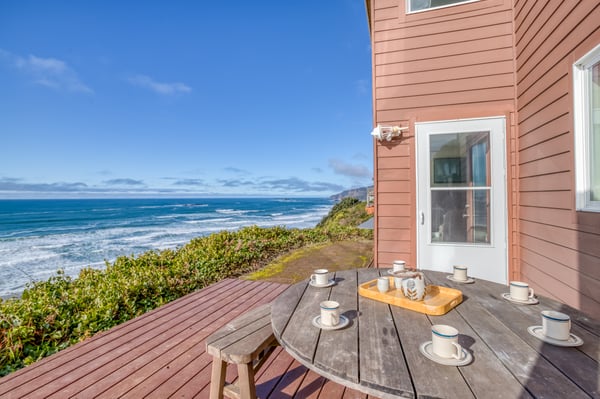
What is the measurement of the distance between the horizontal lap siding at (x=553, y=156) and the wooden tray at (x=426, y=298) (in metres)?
1.14

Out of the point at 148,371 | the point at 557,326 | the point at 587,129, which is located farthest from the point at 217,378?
the point at 587,129

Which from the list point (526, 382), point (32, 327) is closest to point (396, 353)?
point (526, 382)

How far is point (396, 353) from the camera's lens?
2.76 feet

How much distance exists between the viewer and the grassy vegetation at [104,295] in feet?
7.39

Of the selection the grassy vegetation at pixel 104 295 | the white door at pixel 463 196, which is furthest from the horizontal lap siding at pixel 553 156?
the grassy vegetation at pixel 104 295

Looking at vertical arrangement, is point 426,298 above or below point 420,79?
below

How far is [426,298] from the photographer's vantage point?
1.26m

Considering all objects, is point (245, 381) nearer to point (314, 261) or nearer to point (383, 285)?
point (383, 285)

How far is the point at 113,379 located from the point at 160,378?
27 cm

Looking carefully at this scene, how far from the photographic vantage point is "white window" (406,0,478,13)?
2912 millimetres

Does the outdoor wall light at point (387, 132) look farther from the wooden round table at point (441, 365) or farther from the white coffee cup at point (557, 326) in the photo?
the white coffee cup at point (557, 326)

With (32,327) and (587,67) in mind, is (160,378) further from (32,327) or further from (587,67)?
(587,67)

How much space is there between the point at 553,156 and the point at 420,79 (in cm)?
145

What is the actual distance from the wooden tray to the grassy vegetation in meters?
2.46
